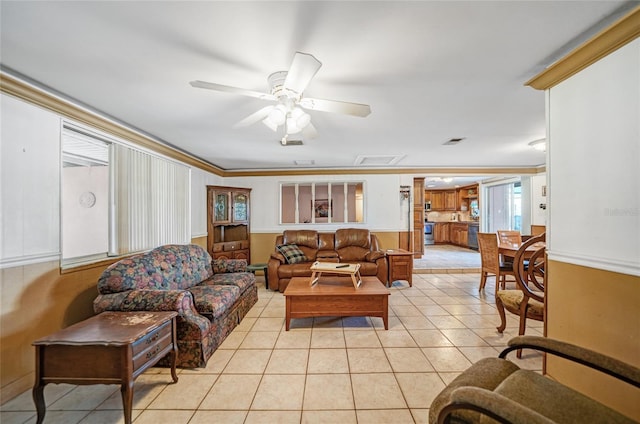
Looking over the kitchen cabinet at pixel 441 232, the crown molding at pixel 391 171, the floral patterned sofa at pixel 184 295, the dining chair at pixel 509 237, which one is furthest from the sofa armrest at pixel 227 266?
the kitchen cabinet at pixel 441 232

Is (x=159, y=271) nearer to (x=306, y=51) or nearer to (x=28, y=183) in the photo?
(x=28, y=183)

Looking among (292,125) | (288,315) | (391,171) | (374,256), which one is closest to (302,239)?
(374,256)

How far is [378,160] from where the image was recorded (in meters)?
4.89

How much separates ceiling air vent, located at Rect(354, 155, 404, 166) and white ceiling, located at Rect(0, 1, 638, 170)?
5.60 ft

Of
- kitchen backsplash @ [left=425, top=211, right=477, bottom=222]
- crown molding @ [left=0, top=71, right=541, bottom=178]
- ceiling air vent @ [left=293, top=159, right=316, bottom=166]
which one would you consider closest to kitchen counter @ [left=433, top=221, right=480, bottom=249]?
kitchen backsplash @ [left=425, top=211, right=477, bottom=222]

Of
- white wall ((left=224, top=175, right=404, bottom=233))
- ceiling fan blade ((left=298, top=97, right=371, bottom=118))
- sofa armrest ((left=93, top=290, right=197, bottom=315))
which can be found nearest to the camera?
ceiling fan blade ((left=298, top=97, right=371, bottom=118))

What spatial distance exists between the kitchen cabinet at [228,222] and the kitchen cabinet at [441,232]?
779 cm

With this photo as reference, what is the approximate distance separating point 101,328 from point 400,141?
12.4 feet

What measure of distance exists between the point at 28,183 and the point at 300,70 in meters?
2.28

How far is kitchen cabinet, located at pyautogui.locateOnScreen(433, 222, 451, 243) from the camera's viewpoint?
10.1 metres

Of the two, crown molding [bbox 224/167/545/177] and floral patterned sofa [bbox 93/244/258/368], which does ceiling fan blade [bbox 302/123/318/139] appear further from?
crown molding [bbox 224/167/545/177]

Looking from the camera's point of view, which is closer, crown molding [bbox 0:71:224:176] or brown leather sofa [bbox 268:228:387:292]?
crown molding [bbox 0:71:224:176]

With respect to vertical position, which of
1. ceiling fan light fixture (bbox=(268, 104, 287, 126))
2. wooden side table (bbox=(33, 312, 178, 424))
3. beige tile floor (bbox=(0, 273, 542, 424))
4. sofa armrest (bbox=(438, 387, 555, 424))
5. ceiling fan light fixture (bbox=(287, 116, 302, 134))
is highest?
ceiling fan light fixture (bbox=(268, 104, 287, 126))

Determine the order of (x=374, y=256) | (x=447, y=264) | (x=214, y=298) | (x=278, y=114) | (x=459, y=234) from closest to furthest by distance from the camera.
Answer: (x=278, y=114)
(x=214, y=298)
(x=374, y=256)
(x=447, y=264)
(x=459, y=234)
